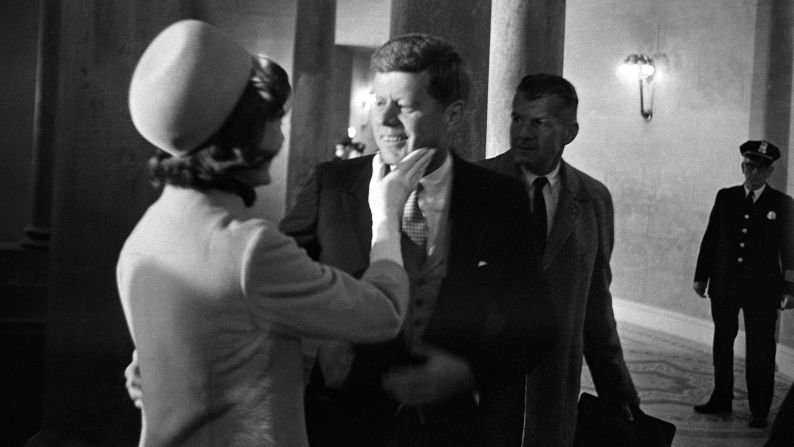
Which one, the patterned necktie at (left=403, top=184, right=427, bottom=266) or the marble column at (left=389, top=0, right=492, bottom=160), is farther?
the marble column at (left=389, top=0, right=492, bottom=160)

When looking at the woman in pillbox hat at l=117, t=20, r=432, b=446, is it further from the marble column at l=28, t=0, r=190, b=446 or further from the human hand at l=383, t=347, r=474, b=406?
the marble column at l=28, t=0, r=190, b=446

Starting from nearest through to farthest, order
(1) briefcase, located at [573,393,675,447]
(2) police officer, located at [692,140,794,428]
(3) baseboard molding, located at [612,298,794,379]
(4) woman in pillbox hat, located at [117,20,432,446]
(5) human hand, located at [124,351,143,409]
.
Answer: (4) woman in pillbox hat, located at [117,20,432,446] → (5) human hand, located at [124,351,143,409] → (1) briefcase, located at [573,393,675,447] → (2) police officer, located at [692,140,794,428] → (3) baseboard molding, located at [612,298,794,379]

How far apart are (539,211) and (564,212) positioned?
9 centimetres

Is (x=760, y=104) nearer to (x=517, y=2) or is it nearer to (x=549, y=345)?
(x=517, y=2)

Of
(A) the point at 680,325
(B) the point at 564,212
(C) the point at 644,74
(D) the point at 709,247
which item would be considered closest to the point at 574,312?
(B) the point at 564,212

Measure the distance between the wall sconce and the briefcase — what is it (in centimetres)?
863

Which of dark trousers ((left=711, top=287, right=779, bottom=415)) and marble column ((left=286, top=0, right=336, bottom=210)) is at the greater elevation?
marble column ((left=286, top=0, right=336, bottom=210))

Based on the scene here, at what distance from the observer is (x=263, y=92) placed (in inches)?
67.8

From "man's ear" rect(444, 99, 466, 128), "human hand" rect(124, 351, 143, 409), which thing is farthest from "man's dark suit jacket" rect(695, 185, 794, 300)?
"human hand" rect(124, 351, 143, 409)

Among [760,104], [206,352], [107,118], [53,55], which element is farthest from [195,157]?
[760,104]

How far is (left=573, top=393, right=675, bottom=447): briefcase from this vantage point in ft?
10.5

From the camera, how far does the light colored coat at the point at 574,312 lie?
11.7 ft

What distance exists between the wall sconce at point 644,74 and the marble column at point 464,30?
305 inches

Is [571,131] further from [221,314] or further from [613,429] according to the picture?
[221,314]
